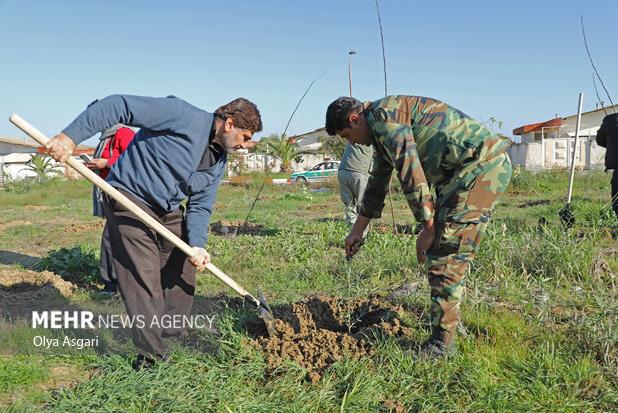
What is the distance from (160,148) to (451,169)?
162cm

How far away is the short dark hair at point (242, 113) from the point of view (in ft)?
9.94

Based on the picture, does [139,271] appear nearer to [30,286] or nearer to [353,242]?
[353,242]

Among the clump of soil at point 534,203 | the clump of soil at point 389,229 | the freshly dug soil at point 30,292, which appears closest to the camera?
the freshly dug soil at point 30,292

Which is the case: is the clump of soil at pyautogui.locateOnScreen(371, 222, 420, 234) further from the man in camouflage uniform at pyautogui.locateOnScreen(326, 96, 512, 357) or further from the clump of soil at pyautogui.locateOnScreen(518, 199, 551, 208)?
the clump of soil at pyautogui.locateOnScreen(518, 199, 551, 208)

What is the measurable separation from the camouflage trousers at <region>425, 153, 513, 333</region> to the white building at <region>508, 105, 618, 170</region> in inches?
868

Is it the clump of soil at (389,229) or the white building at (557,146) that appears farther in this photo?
the white building at (557,146)

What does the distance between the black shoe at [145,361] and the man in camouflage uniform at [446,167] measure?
4.77 ft

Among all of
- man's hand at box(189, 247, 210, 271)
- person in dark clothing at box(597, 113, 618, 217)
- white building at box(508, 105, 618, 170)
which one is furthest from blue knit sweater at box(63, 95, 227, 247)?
white building at box(508, 105, 618, 170)

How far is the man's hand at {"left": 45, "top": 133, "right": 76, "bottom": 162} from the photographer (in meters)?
2.65

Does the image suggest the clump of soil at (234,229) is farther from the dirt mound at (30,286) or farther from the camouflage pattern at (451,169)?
the camouflage pattern at (451,169)

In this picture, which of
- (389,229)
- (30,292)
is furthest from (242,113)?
(389,229)

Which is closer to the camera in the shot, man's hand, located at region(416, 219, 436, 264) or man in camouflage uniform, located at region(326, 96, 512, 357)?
man's hand, located at region(416, 219, 436, 264)

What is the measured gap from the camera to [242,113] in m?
3.03

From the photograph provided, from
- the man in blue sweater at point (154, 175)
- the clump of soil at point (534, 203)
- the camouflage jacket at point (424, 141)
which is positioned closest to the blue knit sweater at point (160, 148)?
the man in blue sweater at point (154, 175)
